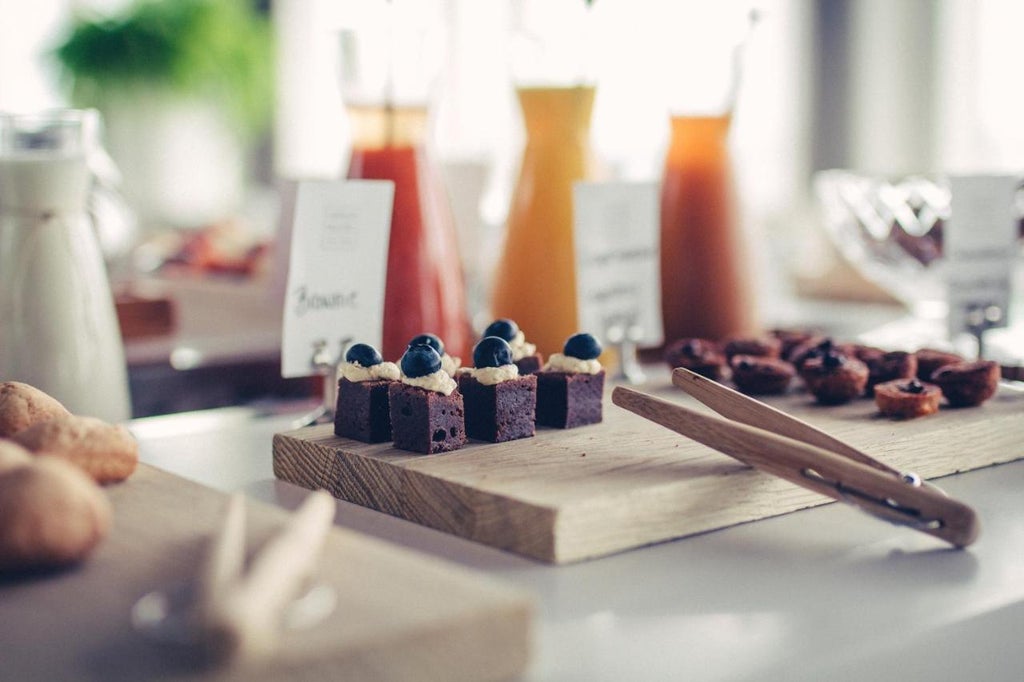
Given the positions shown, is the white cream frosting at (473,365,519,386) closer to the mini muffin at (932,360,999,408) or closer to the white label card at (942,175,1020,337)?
the mini muffin at (932,360,999,408)

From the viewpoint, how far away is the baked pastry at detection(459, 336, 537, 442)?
90 cm

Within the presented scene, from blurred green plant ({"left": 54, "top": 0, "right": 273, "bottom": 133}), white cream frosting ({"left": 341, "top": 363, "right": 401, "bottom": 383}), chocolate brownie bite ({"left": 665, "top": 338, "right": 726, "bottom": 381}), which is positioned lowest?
chocolate brownie bite ({"left": 665, "top": 338, "right": 726, "bottom": 381})

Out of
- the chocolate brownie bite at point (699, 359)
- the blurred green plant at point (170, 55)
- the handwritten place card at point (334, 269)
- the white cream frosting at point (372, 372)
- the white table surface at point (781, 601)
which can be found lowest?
the white table surface at point (781, 601)

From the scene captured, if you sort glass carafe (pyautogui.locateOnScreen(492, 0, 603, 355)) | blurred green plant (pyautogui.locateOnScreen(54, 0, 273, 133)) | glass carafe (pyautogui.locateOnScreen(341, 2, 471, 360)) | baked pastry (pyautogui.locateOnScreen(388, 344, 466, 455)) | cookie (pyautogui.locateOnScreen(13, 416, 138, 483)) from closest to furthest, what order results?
1. cookie (pyautogui.locateOnScreen(13, 416, 138, 483))
2. baked pastry (pyautogui.locateOnScreen(388, 344, 466, 455))
3. glass carafe (pyautogui.locateOnScreen(341, 2, 471, 360))
4. glass carafe (pyautogui.locateOnScreen(492, 0, 603, 355))
5. blurred green plant (pyautogui.locateOnScreen(54, 0, 273, 133))

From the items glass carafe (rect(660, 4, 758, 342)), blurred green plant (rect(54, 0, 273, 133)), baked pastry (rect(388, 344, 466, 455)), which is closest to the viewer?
baked pastry (rect(388, 344, 466, 455))

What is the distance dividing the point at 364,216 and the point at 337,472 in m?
0.31

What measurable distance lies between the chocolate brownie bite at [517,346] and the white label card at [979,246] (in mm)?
609

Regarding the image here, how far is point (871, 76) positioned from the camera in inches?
190

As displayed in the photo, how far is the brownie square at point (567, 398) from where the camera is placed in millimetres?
957

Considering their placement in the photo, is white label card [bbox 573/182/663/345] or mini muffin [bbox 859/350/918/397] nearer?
mini muffin [bbox 859/350/918/397]

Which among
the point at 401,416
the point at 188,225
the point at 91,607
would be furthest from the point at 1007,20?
the point at 91,607

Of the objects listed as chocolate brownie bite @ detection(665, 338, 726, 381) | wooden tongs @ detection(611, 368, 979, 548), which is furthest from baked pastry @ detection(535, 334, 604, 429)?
chocolate brownie bite @ detection(665, 338, 726, 381)

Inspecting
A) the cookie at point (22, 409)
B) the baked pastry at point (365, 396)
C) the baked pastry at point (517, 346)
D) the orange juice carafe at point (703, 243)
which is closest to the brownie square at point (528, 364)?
the baked pastry at point (517, 346)

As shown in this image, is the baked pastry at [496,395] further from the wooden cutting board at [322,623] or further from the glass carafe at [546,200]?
the glass carafe at [546,200]
